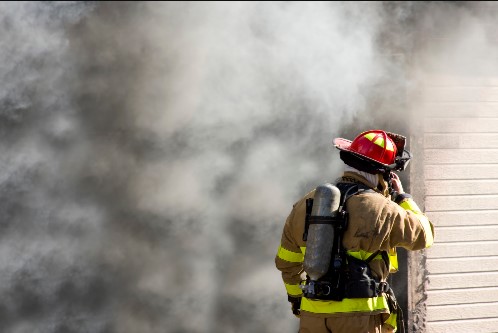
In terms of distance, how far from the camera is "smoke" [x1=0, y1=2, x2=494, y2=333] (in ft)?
19.4

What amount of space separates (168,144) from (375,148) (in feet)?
7.89

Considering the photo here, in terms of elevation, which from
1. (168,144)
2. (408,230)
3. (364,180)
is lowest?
(408,230)

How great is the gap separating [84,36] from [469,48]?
3267 millimetres

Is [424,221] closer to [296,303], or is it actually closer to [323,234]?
[323,234]

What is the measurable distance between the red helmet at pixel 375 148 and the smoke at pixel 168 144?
1.93m

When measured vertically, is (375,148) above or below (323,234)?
above

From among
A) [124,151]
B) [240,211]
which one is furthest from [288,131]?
[124,151]

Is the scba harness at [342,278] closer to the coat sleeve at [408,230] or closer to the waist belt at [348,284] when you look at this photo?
the waist belt at [348,284]

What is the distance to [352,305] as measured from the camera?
4.00 m

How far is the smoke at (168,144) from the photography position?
5.93m

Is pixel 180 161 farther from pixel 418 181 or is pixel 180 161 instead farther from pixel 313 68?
pixel 418 181

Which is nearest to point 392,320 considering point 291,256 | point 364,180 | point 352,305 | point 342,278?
point 352,305

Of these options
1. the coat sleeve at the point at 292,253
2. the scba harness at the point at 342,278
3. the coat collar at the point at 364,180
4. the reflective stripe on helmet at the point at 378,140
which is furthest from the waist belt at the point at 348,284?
the reflective stripe on helmet at the point at 378,140

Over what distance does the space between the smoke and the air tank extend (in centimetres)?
231
